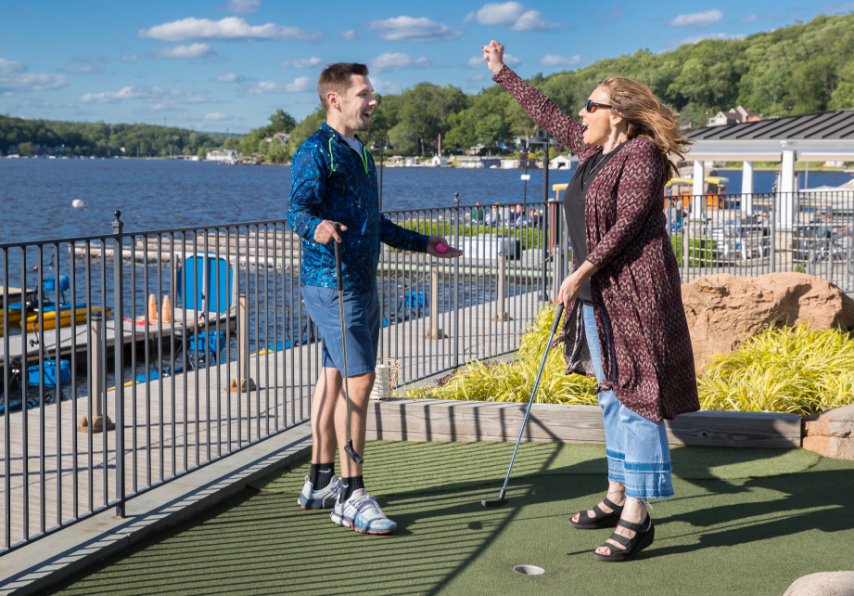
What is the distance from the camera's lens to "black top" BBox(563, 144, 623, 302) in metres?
3.61

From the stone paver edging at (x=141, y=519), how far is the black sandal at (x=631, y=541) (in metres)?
1.92

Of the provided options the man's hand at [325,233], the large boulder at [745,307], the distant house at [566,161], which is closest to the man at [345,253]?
the man's hand at [325,233]

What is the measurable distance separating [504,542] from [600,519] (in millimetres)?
468

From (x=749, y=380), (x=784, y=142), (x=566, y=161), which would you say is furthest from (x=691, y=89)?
(x=749, y=380)

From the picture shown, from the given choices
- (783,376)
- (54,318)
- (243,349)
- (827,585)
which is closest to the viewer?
(827,585)

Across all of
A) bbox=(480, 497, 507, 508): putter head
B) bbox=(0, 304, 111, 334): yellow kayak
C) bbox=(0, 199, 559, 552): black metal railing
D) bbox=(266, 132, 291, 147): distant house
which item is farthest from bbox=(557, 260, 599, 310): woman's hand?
bbox=(266, 132, 291, 147): distant house

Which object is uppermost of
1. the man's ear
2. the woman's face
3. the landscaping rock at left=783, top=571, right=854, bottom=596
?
the man's ear

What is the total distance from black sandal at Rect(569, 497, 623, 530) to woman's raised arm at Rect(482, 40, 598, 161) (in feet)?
5.21

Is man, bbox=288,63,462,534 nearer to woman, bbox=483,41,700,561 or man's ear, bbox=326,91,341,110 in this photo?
man's ear, bbox=326,91,341,110

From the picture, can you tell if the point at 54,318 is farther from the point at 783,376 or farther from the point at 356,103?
the point at 783,376

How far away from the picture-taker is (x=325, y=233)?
3.38m

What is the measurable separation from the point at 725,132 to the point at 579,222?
2244 cm

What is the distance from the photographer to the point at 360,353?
3.76 meters

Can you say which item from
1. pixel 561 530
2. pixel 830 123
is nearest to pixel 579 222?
pixel 561 530
